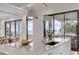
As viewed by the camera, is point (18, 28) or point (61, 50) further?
Answer: point (61, 50)

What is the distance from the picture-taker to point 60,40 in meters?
1.70

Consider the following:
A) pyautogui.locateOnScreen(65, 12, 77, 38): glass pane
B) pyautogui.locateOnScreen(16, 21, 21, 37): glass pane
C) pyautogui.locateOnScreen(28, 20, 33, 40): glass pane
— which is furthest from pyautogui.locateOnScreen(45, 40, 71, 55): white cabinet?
pyautogui.locateOnScreen(16, 21, 21, 37): glass pane

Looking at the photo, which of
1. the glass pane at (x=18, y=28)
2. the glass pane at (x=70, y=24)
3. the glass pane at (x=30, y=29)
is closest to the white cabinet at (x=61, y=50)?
the glass pane at (x=70, y=24)

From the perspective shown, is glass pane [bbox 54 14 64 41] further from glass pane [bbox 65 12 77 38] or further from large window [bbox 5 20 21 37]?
large window [bbox 5 20 21 37]

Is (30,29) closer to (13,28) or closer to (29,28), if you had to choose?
(29,28)

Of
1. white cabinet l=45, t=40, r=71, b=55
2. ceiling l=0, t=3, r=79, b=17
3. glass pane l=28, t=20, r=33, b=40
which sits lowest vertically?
white cabinet l=45, t=40, r=71, b=55

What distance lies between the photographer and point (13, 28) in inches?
60.6

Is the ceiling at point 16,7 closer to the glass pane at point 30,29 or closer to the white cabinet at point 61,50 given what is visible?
the glass pane at point 30,29

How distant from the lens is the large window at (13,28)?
149cm

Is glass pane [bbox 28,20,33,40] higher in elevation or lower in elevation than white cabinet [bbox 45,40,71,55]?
higher

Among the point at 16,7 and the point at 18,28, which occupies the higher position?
the point at 16,7

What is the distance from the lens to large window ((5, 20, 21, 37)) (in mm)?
1491

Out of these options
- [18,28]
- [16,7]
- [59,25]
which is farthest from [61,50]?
[16,7]
